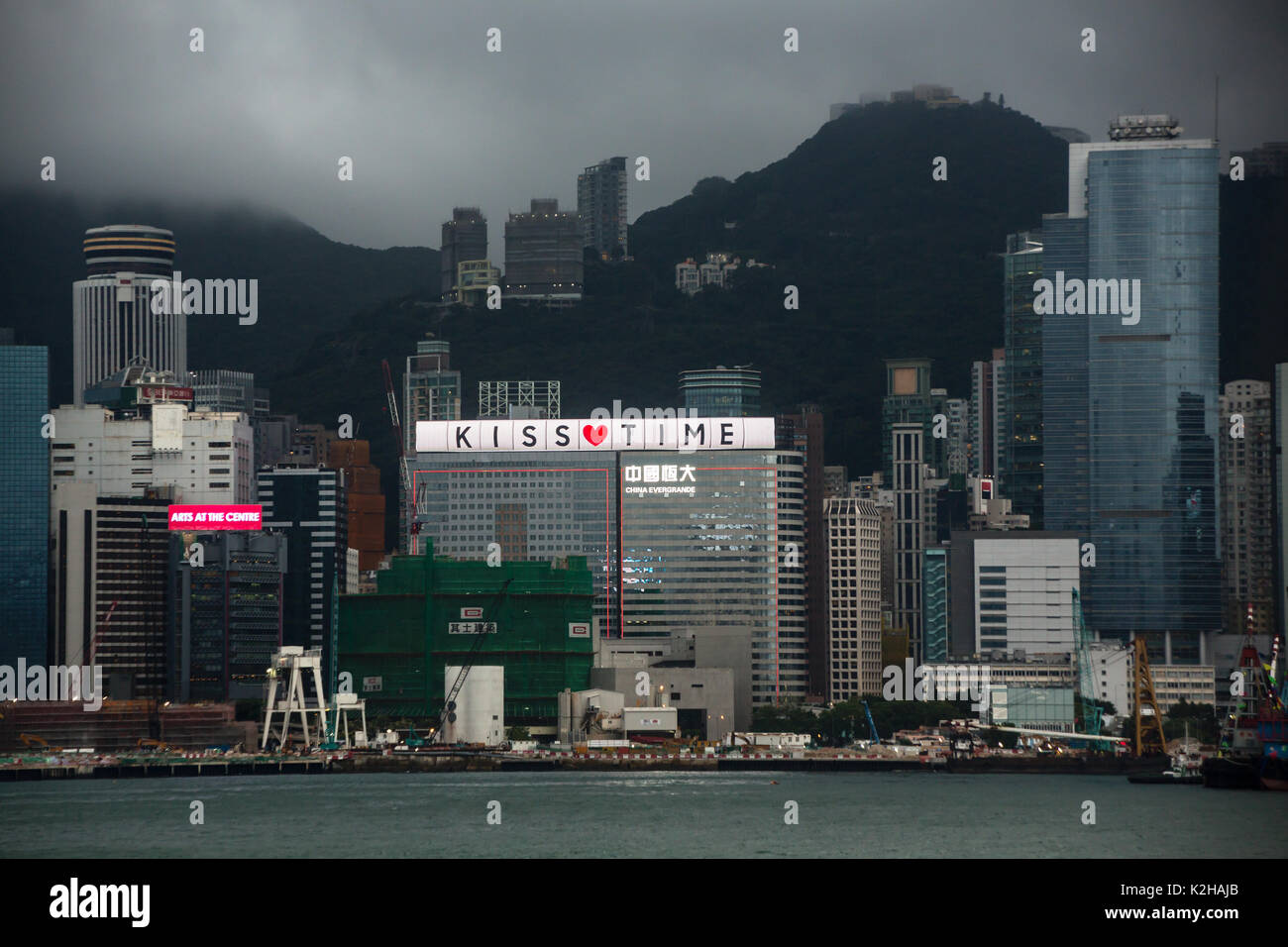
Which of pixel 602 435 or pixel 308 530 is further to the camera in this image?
pixel 308 530

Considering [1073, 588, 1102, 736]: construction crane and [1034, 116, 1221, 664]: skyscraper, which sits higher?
[1034, 116, 1221, 664]: skyscraper

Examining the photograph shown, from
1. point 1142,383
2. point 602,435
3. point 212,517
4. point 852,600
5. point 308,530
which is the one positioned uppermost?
point 1142,383

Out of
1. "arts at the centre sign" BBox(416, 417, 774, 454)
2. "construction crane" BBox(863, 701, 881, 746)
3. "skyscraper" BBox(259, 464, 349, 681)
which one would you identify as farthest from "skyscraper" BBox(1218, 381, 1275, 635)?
"skyscraper" BBox(259, 464, 349, 681)

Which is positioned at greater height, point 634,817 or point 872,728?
point 634,817

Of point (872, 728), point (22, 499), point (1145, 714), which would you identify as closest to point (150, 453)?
point (22, 499)

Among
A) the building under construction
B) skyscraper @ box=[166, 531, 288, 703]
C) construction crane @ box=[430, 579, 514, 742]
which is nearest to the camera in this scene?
construction crane @ box=[430, 579, 514, 742]

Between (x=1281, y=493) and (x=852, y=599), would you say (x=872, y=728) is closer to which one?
(x=852, y=599)

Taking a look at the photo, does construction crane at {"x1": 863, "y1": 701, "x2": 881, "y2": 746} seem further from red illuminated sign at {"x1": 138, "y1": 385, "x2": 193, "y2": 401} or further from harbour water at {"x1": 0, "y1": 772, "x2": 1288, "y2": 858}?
red illuminated sign at {"x1": 138, "y1": 385, "x2": 193, "y2": 401}

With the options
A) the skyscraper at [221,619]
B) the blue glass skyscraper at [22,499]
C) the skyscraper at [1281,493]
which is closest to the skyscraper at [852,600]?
the skyscraper at [1281,493]
